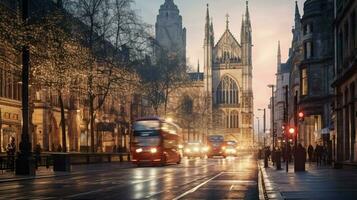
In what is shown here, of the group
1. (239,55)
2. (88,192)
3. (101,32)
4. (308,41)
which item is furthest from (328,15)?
(239,55)

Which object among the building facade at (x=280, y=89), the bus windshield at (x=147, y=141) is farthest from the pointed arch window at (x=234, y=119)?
the bus windshield at (x=147, y=141)

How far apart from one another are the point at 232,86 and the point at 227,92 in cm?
212

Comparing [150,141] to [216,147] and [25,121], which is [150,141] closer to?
[25,121]

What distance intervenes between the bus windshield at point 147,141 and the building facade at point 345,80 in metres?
14.1

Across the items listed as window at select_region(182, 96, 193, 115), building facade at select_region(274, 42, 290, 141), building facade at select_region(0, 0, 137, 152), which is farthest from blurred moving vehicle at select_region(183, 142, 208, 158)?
building facade at select_region(274, 42, 290, 141)

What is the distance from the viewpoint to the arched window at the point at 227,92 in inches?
6521

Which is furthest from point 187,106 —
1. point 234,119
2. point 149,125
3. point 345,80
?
point 345,80

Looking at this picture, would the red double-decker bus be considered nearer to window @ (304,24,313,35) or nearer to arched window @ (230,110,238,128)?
window @ (304,24,313,35)

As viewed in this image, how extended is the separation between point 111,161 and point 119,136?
27063 millimetres

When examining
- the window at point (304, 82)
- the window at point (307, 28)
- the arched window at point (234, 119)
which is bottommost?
the arched window at point (234, 119)

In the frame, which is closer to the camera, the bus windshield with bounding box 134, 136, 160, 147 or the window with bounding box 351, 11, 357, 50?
the window with bounding box 351, 11, 357, 50

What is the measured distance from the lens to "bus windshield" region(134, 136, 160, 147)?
5025 centimetres

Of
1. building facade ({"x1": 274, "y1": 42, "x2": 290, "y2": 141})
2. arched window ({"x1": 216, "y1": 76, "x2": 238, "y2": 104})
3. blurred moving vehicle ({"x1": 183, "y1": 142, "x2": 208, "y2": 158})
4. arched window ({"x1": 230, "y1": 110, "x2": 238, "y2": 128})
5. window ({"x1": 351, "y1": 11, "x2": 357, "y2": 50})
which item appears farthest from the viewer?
arched window ({"x1": 230, "y1": 110, "x2": 238, "y2": 128})

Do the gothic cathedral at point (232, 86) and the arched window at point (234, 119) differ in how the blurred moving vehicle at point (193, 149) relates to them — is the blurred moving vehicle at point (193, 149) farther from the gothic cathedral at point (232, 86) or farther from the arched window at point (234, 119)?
the arched window at point (234, 119)
